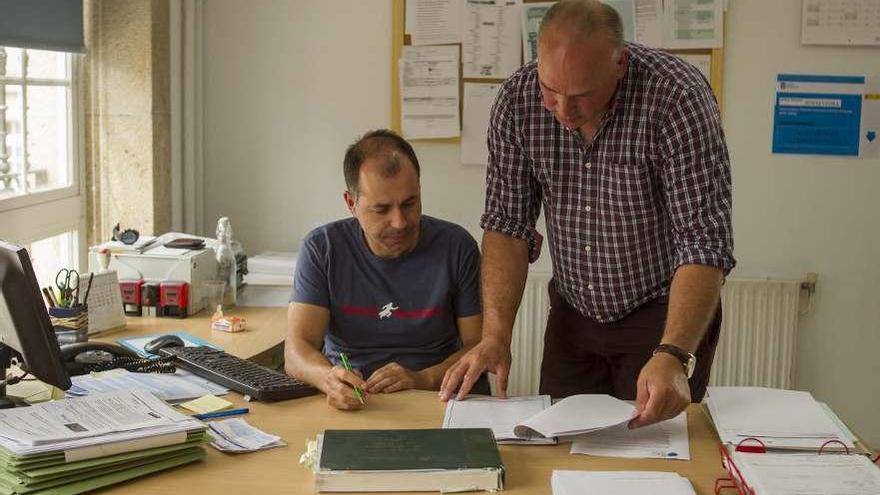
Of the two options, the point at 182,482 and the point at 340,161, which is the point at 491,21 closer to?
the point at 340,161

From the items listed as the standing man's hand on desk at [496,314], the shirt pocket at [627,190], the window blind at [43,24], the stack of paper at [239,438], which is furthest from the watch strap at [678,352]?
the window blind at [43,24]

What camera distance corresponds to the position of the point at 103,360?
2484mm

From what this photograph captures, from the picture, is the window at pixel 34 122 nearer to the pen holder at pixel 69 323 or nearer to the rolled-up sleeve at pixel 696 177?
the pen holder at pixel 69 323

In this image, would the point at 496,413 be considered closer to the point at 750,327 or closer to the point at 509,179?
the point at 509,179

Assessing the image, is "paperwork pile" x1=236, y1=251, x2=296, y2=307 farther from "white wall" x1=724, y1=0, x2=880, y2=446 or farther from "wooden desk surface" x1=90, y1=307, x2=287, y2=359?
"white wall" x1=724, y1=0, x2=880, y2=446

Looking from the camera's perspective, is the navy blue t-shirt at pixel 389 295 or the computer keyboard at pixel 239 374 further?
the navy blue t-shirt at pixel 389 295

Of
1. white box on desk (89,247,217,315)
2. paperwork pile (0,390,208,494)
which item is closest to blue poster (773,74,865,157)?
white box on desk (89,247,217,315)

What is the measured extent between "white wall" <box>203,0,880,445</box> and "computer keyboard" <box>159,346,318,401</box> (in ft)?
4.94

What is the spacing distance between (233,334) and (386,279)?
0.61 metres

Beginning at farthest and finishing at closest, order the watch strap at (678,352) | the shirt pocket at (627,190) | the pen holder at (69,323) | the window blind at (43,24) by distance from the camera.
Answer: the window blind at (43,24), the pen holder at (69,323), the shirt pocket at (627,190), the watch strap at (678,352)

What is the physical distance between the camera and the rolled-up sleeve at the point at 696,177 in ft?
7.10

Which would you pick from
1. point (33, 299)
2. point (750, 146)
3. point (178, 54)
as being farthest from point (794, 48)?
point (33, 299)

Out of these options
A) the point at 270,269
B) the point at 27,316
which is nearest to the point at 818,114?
the point at 270,269

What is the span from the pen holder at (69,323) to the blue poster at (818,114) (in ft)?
7.90
